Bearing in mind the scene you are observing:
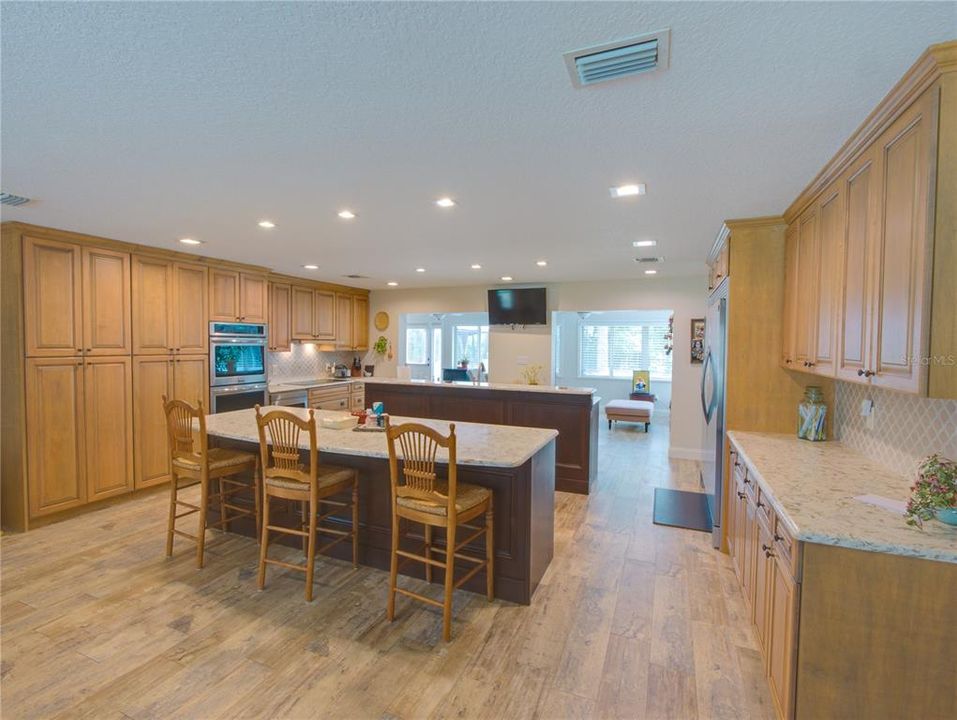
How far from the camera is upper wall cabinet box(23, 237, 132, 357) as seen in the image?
3.62m

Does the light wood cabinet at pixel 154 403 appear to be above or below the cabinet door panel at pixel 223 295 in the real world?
below

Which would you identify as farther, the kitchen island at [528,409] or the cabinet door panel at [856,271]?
the kitchen island at [528,409]

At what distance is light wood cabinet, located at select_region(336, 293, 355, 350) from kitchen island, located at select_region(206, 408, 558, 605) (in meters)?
4.06

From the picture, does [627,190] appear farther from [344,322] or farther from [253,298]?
[344,322]

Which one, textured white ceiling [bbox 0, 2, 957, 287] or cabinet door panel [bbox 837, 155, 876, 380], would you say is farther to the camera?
cabinet door panel [bbox 837, 155, 876, 380]

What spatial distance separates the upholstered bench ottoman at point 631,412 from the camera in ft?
25.7

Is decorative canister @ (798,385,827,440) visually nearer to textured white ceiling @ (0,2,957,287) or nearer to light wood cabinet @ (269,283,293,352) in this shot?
textured white ceiling @ (0,2,957,287)

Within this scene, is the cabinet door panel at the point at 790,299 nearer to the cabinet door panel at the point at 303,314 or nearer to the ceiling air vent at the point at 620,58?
the ceiling air vent at the point at 620,58

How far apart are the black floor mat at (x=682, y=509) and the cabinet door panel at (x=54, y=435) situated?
195 inches

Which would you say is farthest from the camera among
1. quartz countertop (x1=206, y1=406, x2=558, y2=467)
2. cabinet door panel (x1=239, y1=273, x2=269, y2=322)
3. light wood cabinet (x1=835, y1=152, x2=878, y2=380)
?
cabinet door panel (x1=239, y1=273, x2=269, y2=322)

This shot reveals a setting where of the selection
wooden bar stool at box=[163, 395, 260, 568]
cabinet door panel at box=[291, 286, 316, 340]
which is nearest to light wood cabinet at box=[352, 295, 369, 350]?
cabinet door panel at box=[291, 286, 316, 340]

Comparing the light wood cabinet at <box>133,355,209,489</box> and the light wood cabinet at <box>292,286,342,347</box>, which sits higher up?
the light wood cabinet at <box>292,286,342,347</box>

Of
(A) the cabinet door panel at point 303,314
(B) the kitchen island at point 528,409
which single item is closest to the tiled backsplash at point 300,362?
(A) the cabinet door panel at point 303,314

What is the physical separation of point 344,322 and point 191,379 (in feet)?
9.66
